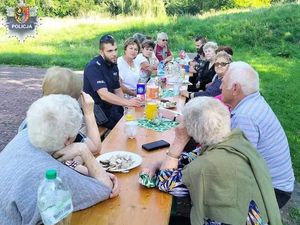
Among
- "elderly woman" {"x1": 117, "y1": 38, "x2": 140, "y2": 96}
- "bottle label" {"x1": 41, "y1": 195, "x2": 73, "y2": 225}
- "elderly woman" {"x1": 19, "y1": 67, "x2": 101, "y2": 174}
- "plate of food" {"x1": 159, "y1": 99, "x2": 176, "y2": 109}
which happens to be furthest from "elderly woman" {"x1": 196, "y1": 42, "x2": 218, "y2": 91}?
"bottle label" {"x1": 41, "y1": 195, "x2": 73, "y2": 225}

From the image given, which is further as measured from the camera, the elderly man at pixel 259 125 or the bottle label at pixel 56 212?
the elderly man at pixel 259 125

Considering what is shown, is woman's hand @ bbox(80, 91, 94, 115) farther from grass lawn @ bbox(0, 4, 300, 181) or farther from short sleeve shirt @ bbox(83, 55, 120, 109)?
grass lawn @ bbox(0, 4, 300, 181)

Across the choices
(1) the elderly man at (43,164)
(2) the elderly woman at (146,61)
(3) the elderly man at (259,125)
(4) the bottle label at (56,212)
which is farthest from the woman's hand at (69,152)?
(2) the elderly woman at (146,61)

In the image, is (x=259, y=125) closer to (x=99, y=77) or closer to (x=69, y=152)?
(x=69, y=152)

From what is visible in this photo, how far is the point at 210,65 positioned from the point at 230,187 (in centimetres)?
430

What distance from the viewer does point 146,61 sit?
20.1 feet

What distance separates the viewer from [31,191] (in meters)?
1.71

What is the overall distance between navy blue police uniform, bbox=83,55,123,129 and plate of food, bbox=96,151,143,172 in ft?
5.22

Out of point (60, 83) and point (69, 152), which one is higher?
point (60, 83)

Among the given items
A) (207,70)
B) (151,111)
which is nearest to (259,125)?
(151,111)

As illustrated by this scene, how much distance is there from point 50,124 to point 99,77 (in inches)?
90.9

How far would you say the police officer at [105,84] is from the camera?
4047mm

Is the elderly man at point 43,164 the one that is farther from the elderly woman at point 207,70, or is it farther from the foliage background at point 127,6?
the foliage background at point 127,6

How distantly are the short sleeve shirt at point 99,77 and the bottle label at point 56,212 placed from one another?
2.59 meters
